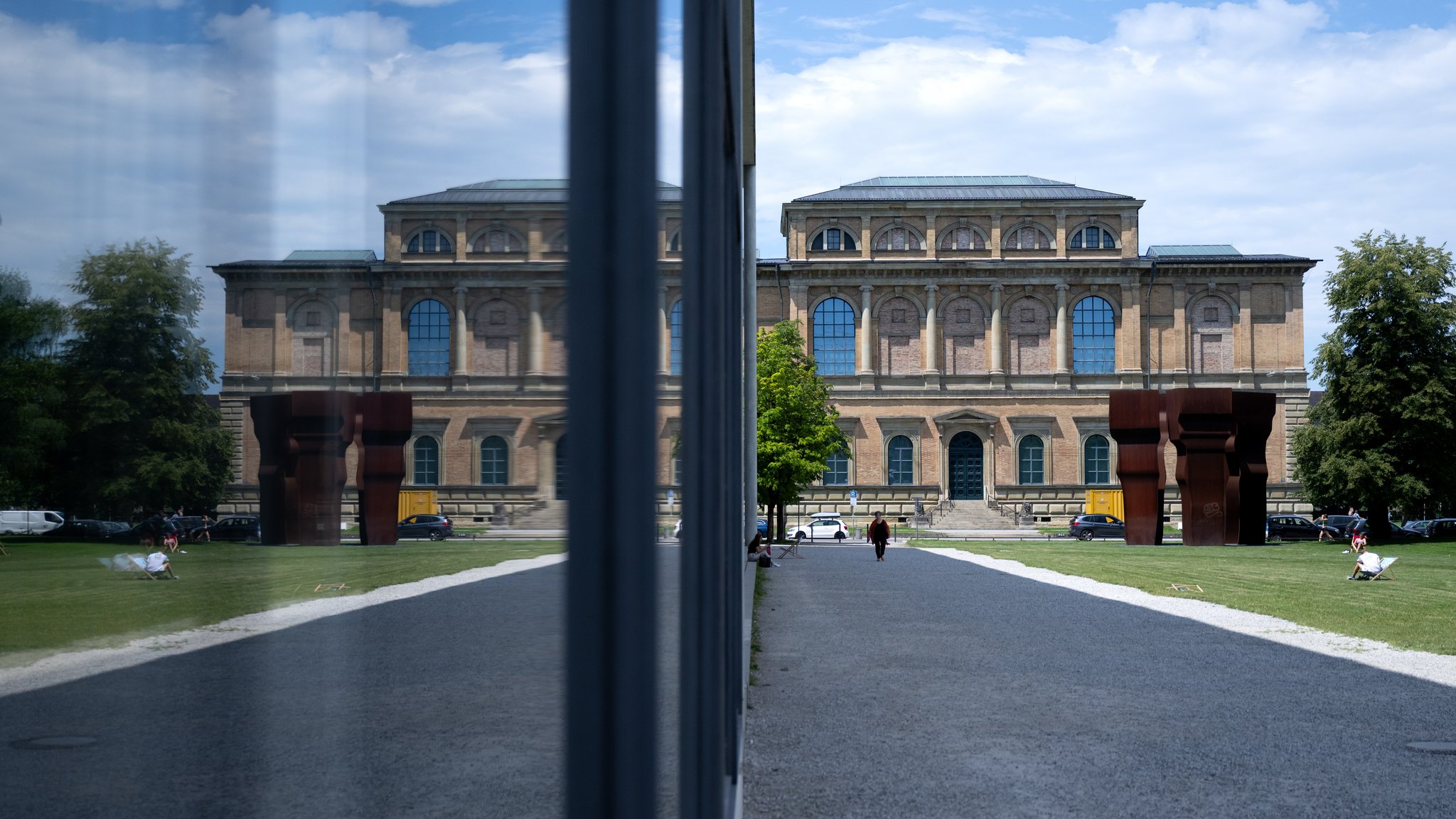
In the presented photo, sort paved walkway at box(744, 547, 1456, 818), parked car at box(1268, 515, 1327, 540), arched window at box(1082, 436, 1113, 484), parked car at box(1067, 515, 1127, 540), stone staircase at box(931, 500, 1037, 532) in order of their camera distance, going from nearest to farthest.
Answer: paved walkway at box(744, 547, 1456, 818) → parked car at box(1268, 515, 1327, 540) → parked car at box(1067, 515, 1127, 540) → stone staircase at box(931, 500, 1037, 532) → arched window at box(1082, 436, 1113, 484)

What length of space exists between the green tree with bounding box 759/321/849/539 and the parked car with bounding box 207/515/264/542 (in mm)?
36996

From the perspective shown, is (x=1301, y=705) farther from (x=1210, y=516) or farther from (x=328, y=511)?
(x=1210, y=516)

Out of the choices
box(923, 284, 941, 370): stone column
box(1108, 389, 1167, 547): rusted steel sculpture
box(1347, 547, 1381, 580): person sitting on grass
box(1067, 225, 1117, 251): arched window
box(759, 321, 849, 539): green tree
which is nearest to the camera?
box(1347, 547, 1381, 580): person sitting on grass

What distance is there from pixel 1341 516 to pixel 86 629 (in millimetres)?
57049

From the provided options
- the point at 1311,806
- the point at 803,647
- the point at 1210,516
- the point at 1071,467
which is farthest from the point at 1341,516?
the point at 1311,806

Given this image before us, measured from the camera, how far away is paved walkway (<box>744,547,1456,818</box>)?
5684 mm

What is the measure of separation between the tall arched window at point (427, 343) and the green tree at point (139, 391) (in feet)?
0.53

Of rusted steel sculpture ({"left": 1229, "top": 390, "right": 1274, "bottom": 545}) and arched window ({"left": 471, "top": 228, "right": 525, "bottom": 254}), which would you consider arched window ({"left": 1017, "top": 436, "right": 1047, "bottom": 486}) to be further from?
arched window ({"left": 471, "top": 228, "right": 525, "bottom": 254})

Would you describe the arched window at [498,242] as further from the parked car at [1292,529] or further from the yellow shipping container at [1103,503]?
the yellow shipping container at [1103,503]

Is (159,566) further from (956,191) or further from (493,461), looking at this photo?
(956,191)

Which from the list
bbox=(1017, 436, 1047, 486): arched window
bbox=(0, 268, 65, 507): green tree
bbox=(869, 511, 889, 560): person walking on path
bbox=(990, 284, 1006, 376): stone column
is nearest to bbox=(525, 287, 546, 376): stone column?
bbox=(0, 268, 65, 507): green tree

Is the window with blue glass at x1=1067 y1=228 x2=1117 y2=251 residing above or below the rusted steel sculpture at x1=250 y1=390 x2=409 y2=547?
above

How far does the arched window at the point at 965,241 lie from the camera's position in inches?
2311

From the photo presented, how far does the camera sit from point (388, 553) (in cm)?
80
